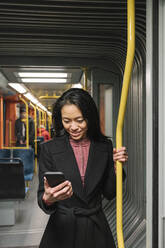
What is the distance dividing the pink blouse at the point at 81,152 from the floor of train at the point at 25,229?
210 cm

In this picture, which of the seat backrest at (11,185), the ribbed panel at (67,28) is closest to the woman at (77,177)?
the ribbed panel at (67,28)

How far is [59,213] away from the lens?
1.35 m

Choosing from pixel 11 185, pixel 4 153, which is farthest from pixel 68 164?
pixel 4 153

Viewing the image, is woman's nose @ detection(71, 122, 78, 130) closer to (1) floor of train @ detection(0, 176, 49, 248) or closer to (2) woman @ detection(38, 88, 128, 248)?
(2) woman @ detection(38, 88, 128, 248)

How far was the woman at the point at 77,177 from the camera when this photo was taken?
1.32 m

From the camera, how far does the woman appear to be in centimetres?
132

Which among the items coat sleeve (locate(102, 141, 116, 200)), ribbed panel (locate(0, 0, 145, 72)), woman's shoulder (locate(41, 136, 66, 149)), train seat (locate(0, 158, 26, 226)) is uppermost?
ribbed panel (locate(0, 0, 145, 72))

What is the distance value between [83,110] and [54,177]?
1.51 ft

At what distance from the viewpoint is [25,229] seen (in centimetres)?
344

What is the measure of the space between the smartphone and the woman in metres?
0.26

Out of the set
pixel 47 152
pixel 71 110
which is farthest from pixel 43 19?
pixel 47 152

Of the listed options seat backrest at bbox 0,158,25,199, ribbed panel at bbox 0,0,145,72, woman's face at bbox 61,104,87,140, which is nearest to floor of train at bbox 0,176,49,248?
seat backrest at bbox 0,158,25,199

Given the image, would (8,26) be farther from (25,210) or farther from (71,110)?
(25,210)

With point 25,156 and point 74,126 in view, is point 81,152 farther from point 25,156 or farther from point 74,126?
point 25,156
